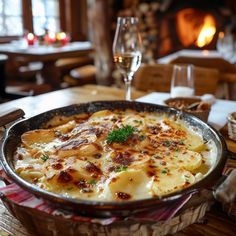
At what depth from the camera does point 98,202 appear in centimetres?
53

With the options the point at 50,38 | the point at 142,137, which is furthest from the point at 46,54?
the point at 142,137

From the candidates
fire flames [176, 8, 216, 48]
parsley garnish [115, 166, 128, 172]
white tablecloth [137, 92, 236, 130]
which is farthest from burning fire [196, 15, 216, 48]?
parsley garnish [115, 166, 128, 172]

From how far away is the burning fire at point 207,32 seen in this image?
181 inches

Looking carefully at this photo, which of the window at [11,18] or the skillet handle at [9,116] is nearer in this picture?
the skillet handle at [9,116]

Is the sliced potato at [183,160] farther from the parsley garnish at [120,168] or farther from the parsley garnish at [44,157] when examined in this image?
the parsley garnish at [44,157]

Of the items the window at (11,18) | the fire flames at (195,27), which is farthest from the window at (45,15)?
the fire flames at (195,27)

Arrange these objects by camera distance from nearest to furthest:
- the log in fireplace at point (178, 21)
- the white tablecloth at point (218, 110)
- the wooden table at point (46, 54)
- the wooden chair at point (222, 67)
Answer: the white tablecloth at point (218, 110)
the wooden chair at point (222, 67)
the wooden table at point (46, 54)
the log in fireplace at point (178, 21)

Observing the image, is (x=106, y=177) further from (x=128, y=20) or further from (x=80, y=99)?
(x=80, y=99)

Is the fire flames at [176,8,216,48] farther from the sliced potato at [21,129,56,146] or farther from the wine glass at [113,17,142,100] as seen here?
the sliced potato at [21,129,56,146]

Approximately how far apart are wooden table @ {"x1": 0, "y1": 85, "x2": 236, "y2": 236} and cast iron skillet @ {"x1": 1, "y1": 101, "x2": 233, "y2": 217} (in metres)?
0.12

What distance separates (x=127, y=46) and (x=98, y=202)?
3.12 feet

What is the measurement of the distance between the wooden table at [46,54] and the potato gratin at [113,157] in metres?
2.62

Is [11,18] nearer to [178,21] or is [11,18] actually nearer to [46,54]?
[46,54]

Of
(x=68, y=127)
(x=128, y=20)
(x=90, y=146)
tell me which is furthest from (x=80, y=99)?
(x=90, y=146)
